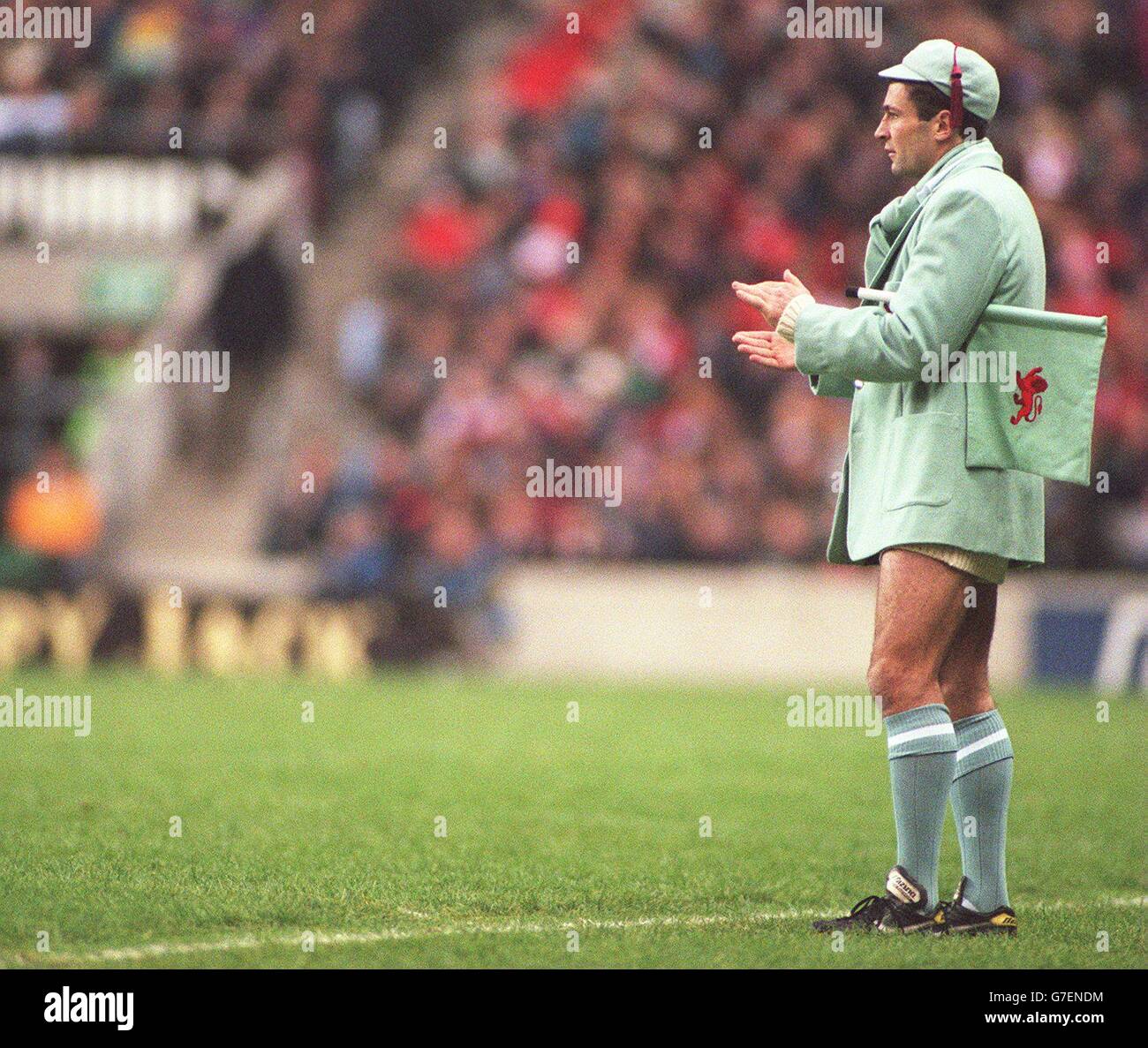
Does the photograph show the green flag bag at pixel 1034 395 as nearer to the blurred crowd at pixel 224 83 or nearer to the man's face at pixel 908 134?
the man's face at pixel 908 134

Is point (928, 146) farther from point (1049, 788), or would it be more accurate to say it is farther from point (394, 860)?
point (1049, 788)

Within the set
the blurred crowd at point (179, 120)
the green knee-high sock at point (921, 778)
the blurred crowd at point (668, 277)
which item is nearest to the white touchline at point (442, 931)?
the green knee-high sock at point (921, 778)

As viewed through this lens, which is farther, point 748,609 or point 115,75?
point 115,75

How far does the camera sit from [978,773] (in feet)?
17.0

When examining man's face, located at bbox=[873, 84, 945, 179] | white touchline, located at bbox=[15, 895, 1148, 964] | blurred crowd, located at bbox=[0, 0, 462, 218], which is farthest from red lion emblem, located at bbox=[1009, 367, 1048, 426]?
blurred crowd, located at bbox=[0, 0, 462, 218]

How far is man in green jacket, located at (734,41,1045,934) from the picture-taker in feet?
16.0

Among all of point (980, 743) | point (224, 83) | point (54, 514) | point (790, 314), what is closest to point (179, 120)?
point (224, 83)

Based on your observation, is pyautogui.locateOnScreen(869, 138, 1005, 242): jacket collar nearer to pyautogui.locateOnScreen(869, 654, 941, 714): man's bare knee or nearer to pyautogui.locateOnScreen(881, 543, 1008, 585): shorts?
pyautogui.locateOnScreen(881, 543, 1008, 585): shorts

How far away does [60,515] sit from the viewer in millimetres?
16188

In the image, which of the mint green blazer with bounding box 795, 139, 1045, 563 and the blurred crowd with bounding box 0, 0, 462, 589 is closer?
the mint green blazer with bounding box 795, 139, 1045, 563

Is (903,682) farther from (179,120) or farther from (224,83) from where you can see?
(224,83)

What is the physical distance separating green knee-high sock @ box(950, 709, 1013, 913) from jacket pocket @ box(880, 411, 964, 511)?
2.28 feet

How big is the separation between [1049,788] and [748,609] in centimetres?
623
